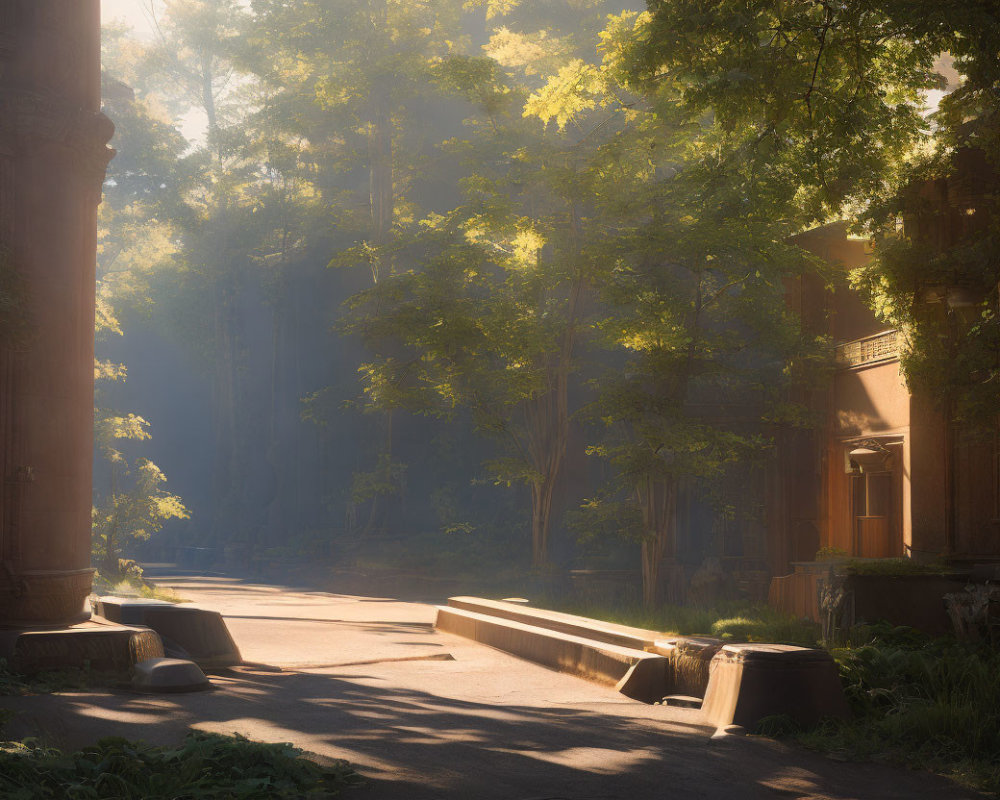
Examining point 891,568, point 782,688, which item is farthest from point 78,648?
point 891,568

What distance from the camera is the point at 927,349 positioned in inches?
555

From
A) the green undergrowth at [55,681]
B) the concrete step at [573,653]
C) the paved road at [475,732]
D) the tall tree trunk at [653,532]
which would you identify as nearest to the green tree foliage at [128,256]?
the tall tree trunk at [653,532]

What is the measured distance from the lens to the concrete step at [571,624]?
13102 millimetres

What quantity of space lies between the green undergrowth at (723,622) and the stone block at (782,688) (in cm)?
237

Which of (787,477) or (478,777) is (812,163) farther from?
(787,477)

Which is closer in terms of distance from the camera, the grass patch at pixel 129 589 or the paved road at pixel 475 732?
the paved road at pixel 475 732

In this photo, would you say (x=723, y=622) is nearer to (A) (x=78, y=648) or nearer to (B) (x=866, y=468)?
(B) (x=866, y=468)

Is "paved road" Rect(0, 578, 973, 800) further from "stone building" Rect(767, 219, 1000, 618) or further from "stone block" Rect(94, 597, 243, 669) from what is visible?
"stone building" Rect(767, 219, 1000, 618)

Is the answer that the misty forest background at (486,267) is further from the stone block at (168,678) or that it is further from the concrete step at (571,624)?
the stone block at (168,678)

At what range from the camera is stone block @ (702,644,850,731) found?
8.78 metres

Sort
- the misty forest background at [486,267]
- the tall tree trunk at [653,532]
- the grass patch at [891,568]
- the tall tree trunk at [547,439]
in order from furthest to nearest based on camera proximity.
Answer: the tall tree trunk at [547,439], the tall tree trunk at [653,532], the grass patch at [891,568], the misty forest background at [486,267]

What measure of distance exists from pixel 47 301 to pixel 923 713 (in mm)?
9716

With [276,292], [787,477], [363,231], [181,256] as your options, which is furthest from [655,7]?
[181,256]

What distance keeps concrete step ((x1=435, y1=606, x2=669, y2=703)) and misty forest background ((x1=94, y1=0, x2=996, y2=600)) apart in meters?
4.72
